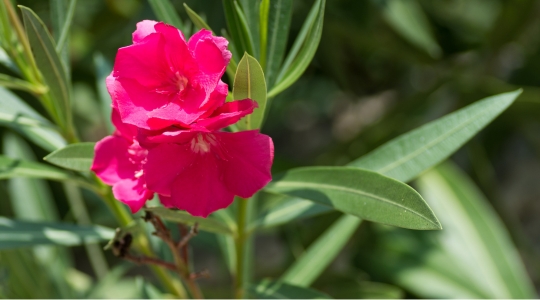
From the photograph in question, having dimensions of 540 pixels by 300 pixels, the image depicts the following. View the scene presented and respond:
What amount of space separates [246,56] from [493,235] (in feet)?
3.68

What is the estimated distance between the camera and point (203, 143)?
71 cm

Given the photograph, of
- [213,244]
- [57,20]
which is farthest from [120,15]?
[57,20]

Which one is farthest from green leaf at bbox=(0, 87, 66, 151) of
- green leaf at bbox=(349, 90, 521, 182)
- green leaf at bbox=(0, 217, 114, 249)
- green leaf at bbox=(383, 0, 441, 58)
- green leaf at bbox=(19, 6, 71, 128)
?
green leaf at bbox=(383, 0, 441, 58)

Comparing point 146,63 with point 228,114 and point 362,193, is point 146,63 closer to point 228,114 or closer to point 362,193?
point 228,114

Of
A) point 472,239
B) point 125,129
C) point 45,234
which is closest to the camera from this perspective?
point 125,129

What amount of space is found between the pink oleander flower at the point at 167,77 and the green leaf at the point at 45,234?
380 millimetres

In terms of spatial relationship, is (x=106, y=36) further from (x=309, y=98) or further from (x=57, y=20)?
(x=57, y=20)

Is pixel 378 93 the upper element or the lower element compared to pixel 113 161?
lower

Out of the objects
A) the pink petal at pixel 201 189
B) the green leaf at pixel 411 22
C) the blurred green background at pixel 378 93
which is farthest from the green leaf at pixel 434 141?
the green leaf at pixel 411 22

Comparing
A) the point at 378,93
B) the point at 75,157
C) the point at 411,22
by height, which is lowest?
the point at 378,93

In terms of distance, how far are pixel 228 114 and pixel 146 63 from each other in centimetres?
14

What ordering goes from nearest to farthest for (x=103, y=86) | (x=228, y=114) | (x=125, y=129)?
1. (x=228, y=114)
2. (x=125, y=129)
3. (x=103, y=86)

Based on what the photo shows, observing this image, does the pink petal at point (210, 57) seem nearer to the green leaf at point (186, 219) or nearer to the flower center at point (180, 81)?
the flower center at point (180, 81)

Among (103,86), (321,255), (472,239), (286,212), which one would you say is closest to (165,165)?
(286,212)
